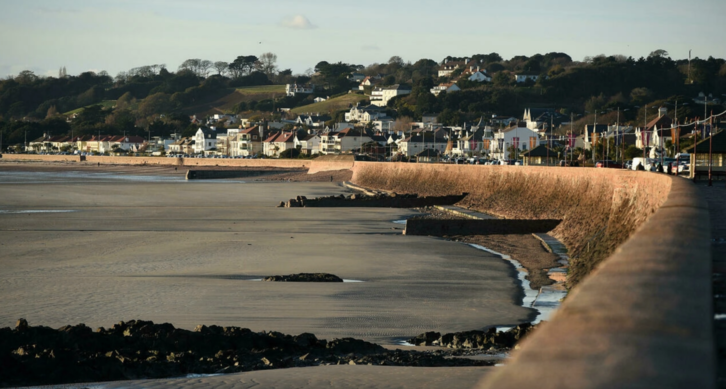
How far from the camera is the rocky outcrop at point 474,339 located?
945 cm

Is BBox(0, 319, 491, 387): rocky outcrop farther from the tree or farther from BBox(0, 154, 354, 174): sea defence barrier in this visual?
the tree

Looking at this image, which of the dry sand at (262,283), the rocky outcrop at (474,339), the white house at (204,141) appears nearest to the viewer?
the rocky outcrop at (474,339)

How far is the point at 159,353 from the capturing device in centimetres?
845

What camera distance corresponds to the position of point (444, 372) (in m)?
7.61

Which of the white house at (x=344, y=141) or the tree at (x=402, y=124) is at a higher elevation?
the tree at (x=402, y=124)

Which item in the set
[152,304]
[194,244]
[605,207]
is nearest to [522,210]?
[605,207]

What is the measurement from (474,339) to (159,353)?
143 inches

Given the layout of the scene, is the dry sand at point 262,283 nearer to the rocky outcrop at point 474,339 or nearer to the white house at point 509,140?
the rocky outcrop at point 474,339

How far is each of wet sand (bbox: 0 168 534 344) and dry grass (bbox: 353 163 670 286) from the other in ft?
7.57

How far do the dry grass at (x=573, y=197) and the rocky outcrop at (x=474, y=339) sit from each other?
489 cm

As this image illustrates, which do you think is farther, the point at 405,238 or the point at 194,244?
the point at 405,238

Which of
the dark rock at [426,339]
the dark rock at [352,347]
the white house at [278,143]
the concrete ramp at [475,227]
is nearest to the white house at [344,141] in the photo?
the white house at [278,143]

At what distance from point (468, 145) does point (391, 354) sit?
124 m

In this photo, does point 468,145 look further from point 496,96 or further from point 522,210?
point 522,210
